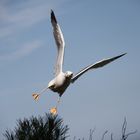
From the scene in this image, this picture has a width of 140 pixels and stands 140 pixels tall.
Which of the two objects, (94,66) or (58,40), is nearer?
(94,66)

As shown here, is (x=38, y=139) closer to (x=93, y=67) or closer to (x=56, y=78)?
(x=56, y=78)

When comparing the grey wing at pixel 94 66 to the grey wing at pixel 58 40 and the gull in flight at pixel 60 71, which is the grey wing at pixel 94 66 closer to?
the gull in flight at pixel 60 71

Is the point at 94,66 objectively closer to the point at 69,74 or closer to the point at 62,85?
the point at 69,74

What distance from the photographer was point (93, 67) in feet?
21.9

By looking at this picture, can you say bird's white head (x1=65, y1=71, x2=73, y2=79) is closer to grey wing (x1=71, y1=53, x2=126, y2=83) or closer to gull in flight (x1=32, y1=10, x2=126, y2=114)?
gull in flight (x1=32, y1=10, x2=126, y2=114)

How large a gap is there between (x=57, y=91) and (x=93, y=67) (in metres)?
1.12

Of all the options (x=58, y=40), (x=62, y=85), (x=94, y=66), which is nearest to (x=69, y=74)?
(x=62, y=85)

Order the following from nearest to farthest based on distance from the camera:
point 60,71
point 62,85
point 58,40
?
point 62,85 → point 60,71 → point 58,40

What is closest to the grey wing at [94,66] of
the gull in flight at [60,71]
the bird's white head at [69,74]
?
the gull in flight at [60,71]

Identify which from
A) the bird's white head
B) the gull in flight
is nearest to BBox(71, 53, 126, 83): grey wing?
the gull in flight

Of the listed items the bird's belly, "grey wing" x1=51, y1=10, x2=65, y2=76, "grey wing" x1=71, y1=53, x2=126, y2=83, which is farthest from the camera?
"grey wing" x1=51, y1=10, x2=65, y2=76

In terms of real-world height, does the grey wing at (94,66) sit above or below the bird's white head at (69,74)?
above

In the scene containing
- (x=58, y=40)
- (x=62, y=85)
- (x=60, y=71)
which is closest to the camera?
(x=62, y=85)

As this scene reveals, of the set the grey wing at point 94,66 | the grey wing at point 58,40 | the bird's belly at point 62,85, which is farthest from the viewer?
the grey wing at point 58,40
